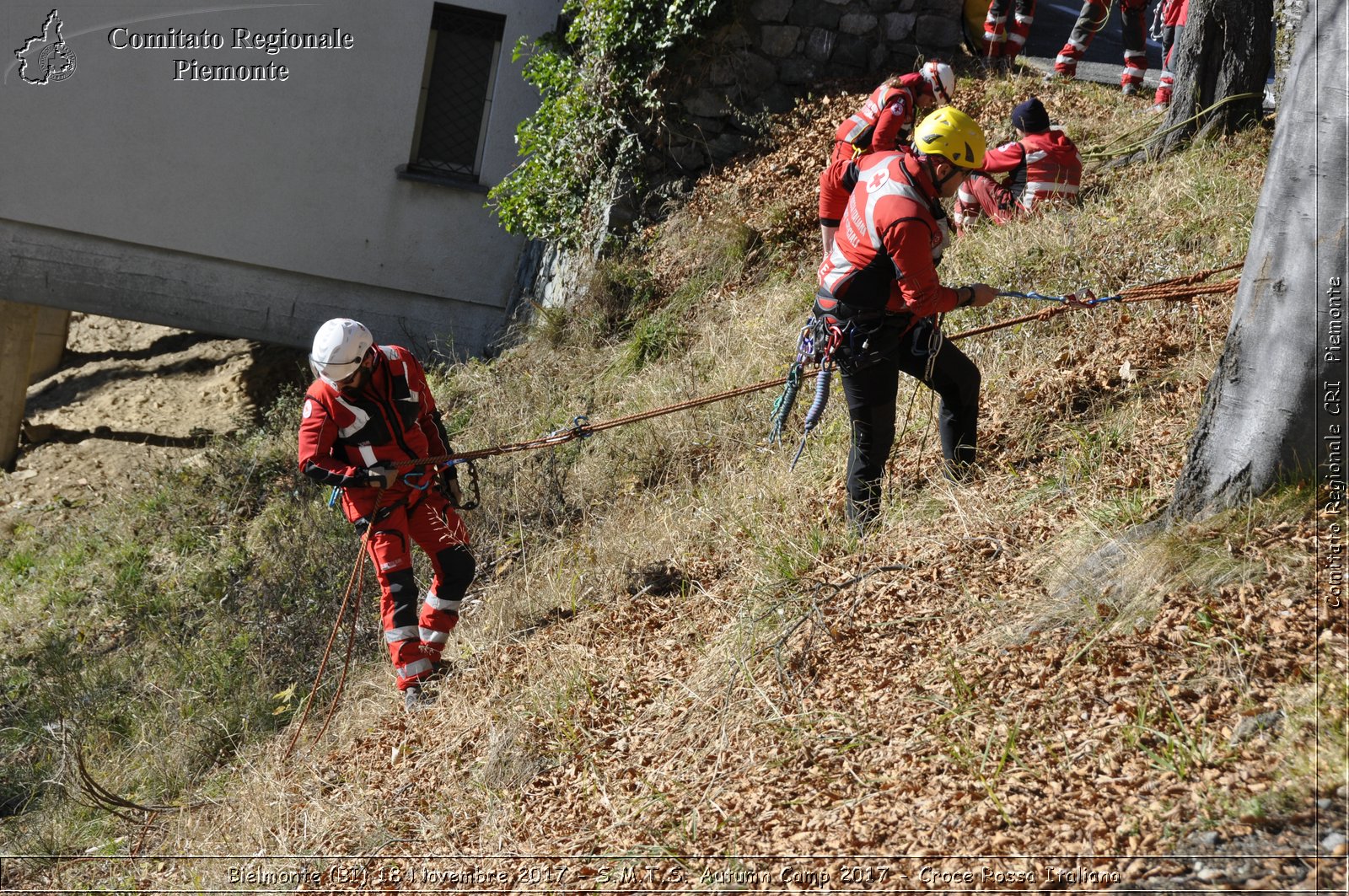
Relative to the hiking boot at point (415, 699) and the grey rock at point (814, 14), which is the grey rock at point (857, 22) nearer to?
the grey rock at point (814, 14)

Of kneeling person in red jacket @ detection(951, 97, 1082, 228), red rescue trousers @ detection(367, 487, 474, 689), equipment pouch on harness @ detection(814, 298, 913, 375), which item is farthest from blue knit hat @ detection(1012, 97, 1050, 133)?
red rescue trousers @ detection(367, 487, 474, 689)

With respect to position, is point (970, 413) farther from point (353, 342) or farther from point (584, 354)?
point (584, 354)

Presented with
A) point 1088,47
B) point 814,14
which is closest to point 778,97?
point 814,14

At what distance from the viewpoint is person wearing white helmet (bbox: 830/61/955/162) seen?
7324 mm

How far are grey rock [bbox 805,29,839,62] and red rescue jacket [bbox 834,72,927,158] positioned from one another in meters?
2.61

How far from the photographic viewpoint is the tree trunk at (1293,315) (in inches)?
127

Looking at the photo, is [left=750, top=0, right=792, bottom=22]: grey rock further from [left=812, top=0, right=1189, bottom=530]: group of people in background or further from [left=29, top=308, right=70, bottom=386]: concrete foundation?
[left=29, top=308, right=70, bottom=386]: concrete foundation

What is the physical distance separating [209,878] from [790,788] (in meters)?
2.72

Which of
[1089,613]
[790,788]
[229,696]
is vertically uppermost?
[1089,613]

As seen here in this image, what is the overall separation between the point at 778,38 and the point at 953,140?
600 cm

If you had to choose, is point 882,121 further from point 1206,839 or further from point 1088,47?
point 1206,839

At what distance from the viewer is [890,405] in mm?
4844

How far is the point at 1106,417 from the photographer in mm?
5211

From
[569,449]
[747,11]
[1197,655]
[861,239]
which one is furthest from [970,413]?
[747,11]
